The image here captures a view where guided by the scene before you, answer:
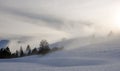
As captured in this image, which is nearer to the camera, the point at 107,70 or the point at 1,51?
the point at 107,70

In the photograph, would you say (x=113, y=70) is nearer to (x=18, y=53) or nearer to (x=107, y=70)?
(x=107, y=70)

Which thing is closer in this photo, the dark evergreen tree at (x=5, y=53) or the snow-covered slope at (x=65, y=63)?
the snow-covered slope at (x=65, y=63)

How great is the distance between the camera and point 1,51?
332 feet

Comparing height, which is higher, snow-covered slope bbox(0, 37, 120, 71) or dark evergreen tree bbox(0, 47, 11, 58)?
dark evergreen tree bbox(0, 47, 11, 58)

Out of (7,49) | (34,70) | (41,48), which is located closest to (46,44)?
(41,48)

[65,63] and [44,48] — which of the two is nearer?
[65,63]

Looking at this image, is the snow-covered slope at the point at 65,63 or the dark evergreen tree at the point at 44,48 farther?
the dark evergreen tree at the point at 44,48

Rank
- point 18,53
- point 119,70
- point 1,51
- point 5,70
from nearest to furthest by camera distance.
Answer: point 119,70 → point 5,70 → point 1,51 → point 18,53

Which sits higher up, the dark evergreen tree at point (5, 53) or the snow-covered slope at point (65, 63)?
the dark evergreen tree at point (5, 53)

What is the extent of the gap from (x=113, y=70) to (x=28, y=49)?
353 ft

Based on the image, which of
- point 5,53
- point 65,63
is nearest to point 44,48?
point 5,53

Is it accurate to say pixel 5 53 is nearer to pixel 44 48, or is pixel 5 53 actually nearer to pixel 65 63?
pixel 44 48

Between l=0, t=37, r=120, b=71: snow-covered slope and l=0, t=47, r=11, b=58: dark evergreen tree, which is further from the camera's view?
l=0, t=47, r=11, b=58: dark evergreen tree

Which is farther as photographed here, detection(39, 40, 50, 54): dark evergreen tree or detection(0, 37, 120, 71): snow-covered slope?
detection(39, 40, 50, 54): dark evergreen tree
